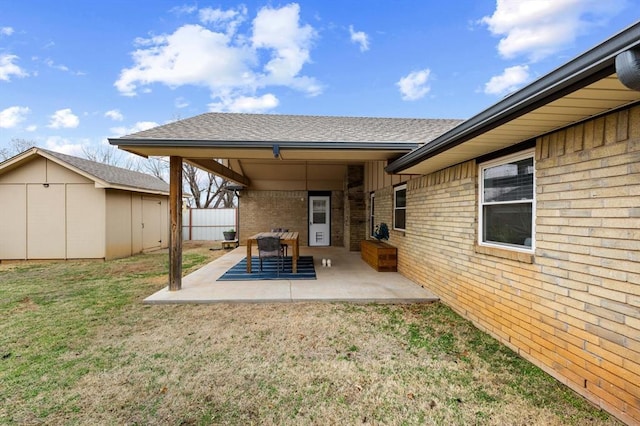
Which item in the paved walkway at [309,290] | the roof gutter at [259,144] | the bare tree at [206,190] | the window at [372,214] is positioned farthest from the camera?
the bare tree at [206,190]

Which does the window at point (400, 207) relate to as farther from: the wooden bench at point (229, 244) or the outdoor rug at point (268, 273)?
the wooden bench at point (229, 244)

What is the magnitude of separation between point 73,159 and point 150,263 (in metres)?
5.19

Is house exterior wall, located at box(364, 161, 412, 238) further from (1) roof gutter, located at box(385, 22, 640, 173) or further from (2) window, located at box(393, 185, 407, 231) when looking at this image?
(1) roof gutter, located at box(385, 22, 640, 173)

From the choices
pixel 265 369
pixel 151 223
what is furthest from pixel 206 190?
pixel 265 369

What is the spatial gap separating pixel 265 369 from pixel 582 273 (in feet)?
10.0

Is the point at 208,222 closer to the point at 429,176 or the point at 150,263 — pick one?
the point at 150,263

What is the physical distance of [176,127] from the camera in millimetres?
5590

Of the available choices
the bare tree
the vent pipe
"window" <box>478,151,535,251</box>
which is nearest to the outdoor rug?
"window" <box>478,151,535,251</box>

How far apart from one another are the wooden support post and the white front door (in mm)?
7668

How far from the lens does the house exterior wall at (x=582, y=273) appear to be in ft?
6.96

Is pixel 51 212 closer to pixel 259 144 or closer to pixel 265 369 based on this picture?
pixel 259 144

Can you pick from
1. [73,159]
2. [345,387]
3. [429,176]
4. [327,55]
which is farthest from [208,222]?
[345,387]

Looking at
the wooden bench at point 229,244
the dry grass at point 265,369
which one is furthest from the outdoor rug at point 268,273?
the wooden bench at point 229,244

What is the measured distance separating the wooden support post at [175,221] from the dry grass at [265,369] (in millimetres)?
805
